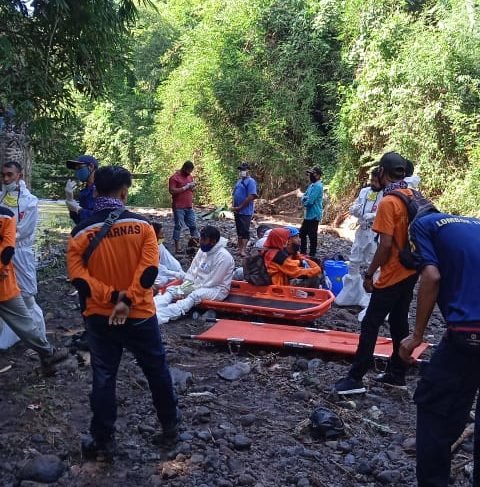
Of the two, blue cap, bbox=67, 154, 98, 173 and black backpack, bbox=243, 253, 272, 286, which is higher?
blue cap, bbox=67, 154, 98, 173

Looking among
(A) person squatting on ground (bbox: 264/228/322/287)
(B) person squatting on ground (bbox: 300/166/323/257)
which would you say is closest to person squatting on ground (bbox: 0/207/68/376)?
(A) person squatting on ground (bbox: 264/228/322/287)

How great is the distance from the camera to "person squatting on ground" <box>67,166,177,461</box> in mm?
3369

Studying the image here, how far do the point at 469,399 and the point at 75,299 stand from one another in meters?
5.95

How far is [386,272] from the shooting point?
4.48 m

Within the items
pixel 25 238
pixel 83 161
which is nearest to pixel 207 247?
pixel 83 161

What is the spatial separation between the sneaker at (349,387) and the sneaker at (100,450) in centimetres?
186

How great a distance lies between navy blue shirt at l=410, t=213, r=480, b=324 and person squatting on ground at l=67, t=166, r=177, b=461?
1.56 m

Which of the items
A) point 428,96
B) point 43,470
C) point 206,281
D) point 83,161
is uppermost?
point 428,96

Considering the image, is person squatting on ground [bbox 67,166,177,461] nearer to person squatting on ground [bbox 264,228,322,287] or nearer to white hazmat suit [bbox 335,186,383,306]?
person squatting on ground [bbox 264,228,322,287]

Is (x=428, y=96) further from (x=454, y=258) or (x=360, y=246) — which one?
(x=454, y=258)

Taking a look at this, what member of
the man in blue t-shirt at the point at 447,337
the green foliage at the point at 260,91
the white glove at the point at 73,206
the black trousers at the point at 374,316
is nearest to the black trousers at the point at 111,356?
the man in blue t-shirt at the point at 447,337

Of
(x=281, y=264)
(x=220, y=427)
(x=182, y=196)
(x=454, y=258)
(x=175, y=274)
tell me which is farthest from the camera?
(x=182, y=196)

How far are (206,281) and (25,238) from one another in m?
2.35

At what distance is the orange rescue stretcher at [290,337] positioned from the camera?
554 centimetres
